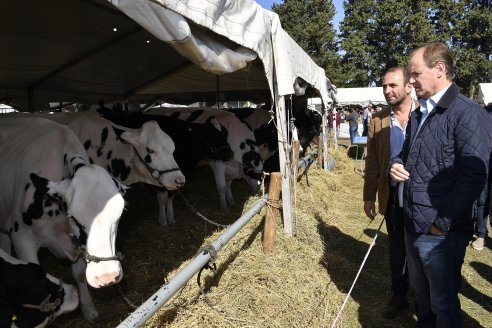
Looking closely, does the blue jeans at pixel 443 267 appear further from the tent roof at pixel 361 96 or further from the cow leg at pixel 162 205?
the tent roof at pixel 361 96

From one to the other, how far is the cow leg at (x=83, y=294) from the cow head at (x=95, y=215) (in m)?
0.63

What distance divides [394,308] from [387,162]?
Result: 1362 mm

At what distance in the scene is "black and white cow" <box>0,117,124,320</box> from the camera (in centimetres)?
263

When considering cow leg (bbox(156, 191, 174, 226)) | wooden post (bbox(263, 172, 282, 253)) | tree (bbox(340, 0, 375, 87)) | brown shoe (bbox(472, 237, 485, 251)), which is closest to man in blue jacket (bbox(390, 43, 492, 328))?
wooden post (bbox(263, 172, 282, 253))

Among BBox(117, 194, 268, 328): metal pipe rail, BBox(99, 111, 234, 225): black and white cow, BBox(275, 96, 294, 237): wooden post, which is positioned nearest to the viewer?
BBox(117, 194, 268, 328): metal pipe rail

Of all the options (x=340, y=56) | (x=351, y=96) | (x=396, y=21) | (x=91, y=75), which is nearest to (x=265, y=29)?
(x=91, y=75)

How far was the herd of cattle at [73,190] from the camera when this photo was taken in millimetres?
2434

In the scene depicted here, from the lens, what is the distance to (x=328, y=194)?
8.26 metres

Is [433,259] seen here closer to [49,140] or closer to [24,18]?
[49,140]

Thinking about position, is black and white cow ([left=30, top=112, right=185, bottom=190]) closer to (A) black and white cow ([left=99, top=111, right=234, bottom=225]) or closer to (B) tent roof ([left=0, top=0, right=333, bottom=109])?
(B) tent roof ([left=0, top=0, right=333, bottom=109])

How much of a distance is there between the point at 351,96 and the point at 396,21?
65.8ft

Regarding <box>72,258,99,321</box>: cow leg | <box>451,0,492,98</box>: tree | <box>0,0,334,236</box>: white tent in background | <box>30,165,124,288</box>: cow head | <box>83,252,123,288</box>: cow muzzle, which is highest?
<box>451,0,492,98</box>: tree

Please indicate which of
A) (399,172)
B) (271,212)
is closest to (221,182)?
(271,212)

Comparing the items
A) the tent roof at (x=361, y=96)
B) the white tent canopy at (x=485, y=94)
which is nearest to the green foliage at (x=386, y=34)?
the tent roof at (x=361, y=96)
